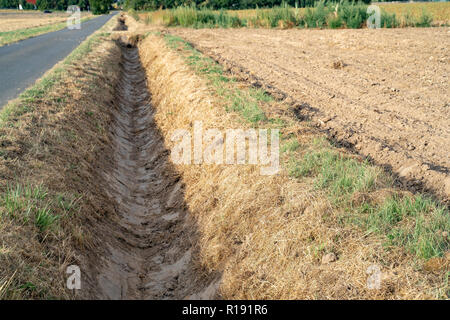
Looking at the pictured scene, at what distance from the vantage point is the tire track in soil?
4.17m

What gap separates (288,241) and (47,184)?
284cm

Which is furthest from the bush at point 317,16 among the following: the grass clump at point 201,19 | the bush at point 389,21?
the grass clump at point 201,19

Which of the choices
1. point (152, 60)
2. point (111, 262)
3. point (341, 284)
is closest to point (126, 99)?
point (152, 60)

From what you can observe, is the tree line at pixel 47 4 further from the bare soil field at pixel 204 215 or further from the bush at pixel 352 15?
the bare soil field at pixel 204 215

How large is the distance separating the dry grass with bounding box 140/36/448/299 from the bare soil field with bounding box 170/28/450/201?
36.7 inches

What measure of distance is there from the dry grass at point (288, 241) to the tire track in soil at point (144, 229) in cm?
28

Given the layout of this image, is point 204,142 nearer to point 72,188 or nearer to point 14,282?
point 72,188

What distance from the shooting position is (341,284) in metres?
2.99

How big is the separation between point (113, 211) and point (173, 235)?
904 mm

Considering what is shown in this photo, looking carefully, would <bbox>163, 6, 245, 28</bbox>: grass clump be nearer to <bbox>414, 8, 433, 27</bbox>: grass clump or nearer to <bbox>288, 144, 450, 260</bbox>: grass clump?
<bbox>414, 8, 433, 27</bbox>: grass clump

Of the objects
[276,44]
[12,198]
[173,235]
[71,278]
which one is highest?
[276,44]

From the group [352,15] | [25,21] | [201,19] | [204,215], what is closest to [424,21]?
[352,15]

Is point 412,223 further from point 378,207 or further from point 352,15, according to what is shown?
point 352,15

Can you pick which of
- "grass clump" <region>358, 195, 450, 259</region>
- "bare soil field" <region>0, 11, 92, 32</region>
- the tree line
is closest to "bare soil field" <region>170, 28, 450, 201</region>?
"grass clump" <region>358, 195, 450, 259</region>
